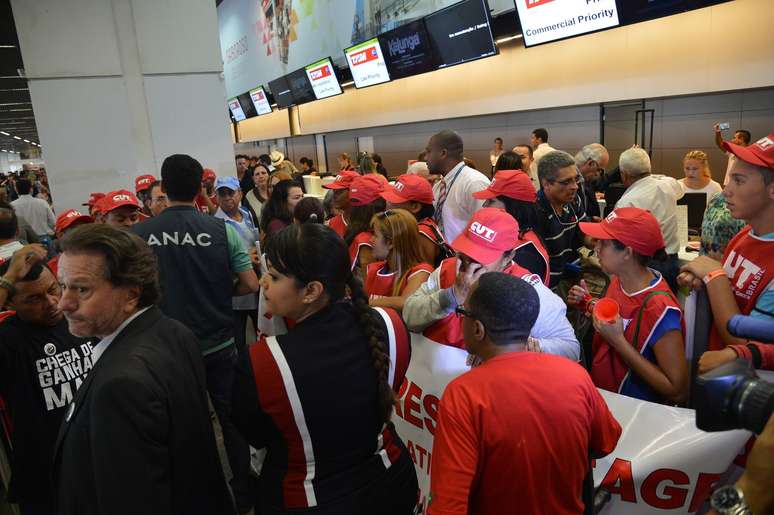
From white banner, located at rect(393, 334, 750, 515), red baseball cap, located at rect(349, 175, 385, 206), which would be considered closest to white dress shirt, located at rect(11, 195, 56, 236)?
red baseball cap, located at rect(349, 175, 385, 206)

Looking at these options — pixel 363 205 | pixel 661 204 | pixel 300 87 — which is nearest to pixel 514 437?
pixel 363 205

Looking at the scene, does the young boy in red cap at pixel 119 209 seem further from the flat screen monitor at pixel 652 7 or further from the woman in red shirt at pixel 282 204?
the flat screen monitor at pixel 652 7

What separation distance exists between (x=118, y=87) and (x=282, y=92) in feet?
32.9

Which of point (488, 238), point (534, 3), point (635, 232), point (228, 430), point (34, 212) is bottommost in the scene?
point (228, 430)

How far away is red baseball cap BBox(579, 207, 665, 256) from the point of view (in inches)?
84.9

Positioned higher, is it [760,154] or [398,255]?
[760,154]

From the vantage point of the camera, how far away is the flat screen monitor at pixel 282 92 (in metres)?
14.2

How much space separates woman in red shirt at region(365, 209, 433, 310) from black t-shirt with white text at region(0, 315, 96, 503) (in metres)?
1.38

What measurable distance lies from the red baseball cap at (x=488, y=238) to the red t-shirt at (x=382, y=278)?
561 millimetres

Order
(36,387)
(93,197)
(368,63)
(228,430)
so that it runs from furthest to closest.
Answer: (368,63) < (93,197) < (228,430) < (36,387)

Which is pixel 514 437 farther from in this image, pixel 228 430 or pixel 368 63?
pixel 368 63

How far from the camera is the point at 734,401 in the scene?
0.79 metres

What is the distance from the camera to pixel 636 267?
2199mm

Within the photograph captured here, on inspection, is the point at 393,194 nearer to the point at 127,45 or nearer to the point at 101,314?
the point at 101,314
